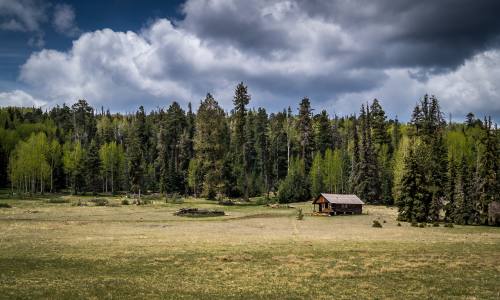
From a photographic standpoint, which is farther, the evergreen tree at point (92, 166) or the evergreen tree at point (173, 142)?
the evergreen tree at point (173, 142)

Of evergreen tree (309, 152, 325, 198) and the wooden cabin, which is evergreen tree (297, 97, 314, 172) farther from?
the wooden cabin

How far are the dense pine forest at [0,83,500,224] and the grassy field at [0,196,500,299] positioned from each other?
69.8 feet

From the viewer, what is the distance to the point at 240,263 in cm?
2792

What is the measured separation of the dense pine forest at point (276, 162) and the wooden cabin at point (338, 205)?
7519mm

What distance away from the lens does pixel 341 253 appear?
3191 cm

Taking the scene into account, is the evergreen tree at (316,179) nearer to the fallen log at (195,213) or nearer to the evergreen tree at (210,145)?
the evergreen tree at (210,145)

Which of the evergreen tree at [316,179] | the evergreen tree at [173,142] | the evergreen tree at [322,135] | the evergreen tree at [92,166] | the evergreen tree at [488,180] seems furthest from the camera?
the evergreen tree at [322,135]

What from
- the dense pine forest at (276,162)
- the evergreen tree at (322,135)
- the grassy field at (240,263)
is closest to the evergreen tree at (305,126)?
the dense pine forest at (276,162)

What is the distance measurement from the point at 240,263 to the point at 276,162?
109113 mm

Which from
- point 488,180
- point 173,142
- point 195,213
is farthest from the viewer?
point 173,142

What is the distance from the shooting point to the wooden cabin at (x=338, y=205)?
2987 inches

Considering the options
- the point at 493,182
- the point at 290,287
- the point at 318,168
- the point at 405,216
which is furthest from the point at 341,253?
the point at 318,168

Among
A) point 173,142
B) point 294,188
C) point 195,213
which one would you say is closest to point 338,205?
point 195,213

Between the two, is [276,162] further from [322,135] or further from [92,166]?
[92,166]
